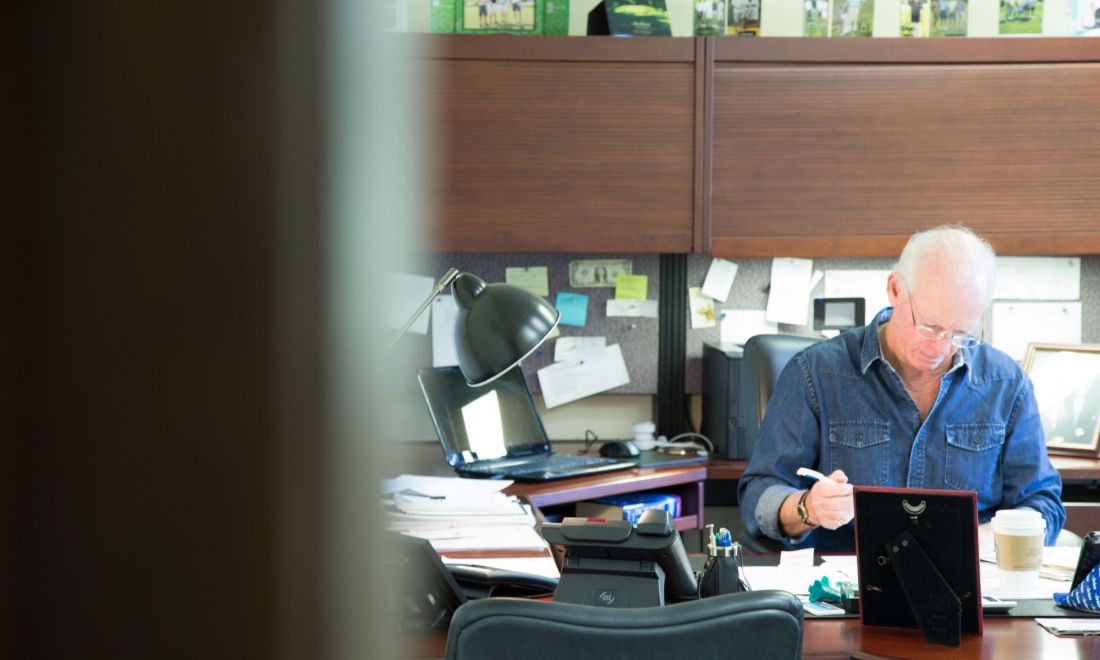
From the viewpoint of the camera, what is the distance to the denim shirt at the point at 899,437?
1.88 meters

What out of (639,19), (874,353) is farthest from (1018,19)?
(874,353)

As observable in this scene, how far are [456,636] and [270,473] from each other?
1073 mm

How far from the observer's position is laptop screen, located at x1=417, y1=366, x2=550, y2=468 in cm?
239

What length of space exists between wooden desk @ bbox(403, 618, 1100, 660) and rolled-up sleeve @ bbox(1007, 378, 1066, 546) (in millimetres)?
542

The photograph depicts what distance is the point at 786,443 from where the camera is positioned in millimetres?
1938

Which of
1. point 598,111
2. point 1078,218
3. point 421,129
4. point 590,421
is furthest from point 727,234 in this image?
point 421,129

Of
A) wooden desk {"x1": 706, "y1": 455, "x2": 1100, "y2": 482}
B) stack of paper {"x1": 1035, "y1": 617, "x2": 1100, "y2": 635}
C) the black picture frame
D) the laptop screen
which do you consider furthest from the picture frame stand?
the laptop screen

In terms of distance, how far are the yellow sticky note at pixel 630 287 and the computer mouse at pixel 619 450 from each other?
454mm

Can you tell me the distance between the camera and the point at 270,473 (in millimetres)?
56

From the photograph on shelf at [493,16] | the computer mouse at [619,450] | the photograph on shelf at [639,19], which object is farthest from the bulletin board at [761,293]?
the photograph on shelf at [493,16]

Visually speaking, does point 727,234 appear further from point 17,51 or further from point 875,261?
point 17,51

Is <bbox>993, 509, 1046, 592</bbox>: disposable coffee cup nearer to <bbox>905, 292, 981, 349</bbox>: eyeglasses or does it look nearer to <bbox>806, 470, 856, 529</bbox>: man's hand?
<bbox>806, 470, 856, 529</bbox>: man's hand

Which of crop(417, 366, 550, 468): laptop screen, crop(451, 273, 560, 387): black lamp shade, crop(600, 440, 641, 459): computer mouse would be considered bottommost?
Answer: crop(600, 440, 641, 459): computer mouse

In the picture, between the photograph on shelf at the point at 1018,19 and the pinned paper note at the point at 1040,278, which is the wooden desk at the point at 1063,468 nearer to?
the pinned paper note at the point at 1040,278
